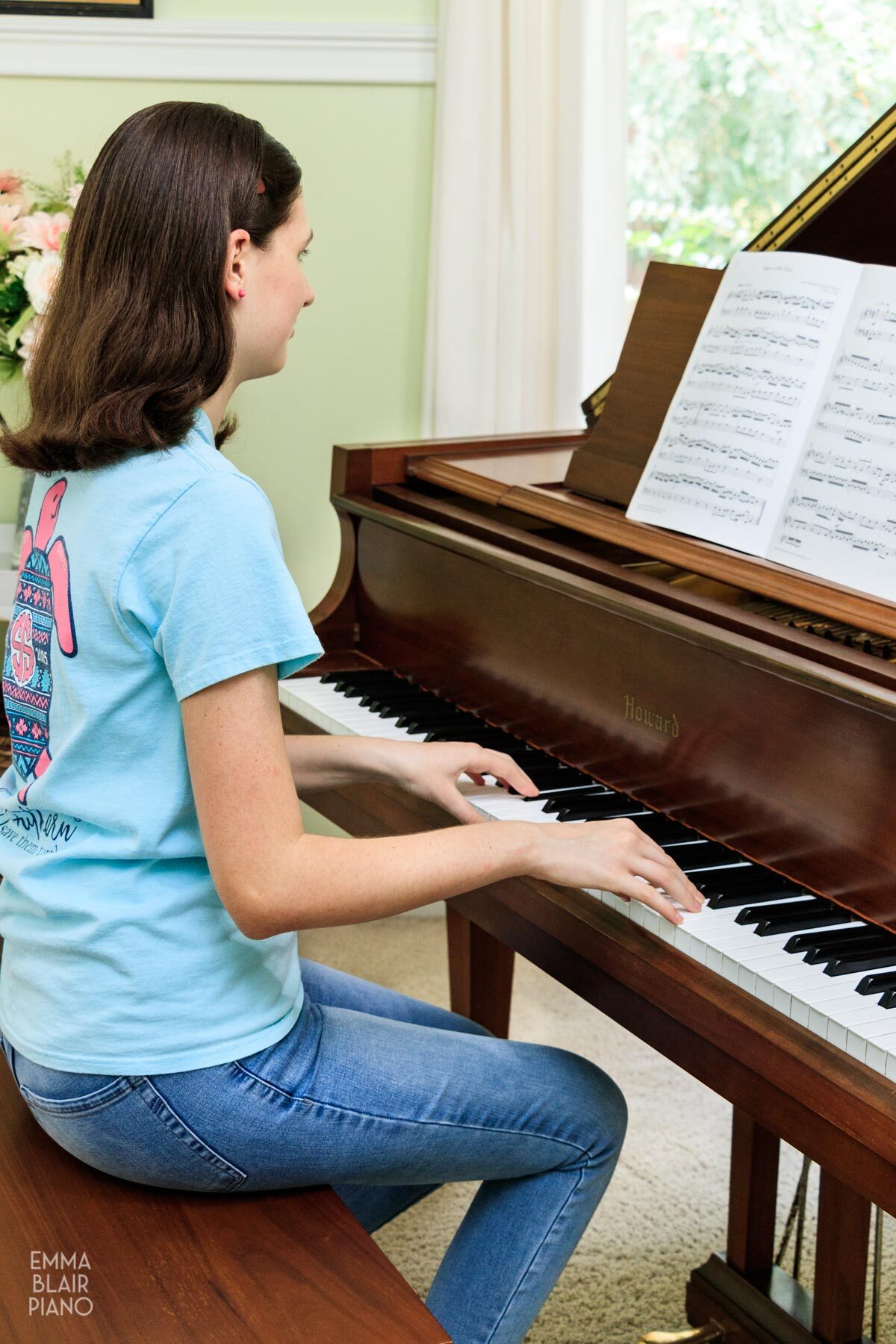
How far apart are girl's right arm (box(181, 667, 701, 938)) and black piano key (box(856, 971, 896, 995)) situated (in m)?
0.18

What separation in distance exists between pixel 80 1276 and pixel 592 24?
Answer: 2.70 m

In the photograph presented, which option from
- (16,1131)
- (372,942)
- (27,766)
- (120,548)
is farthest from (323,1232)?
(372,942)

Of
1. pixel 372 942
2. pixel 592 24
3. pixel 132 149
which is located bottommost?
pixel 372 942

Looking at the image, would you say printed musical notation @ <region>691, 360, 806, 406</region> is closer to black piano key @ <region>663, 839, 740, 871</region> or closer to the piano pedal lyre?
black piano key @ <region>663, 839, 740, 871</region>

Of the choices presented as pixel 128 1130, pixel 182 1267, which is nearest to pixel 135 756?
pixel 128 1130

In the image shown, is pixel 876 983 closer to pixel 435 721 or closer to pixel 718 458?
pixel 718 458

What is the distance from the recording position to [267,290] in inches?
49.8

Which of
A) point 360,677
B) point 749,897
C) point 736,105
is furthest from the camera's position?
point 736,105

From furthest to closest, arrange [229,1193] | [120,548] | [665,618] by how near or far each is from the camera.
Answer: [665,618] → [229,1193] → [120,548]

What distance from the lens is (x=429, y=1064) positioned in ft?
4.36

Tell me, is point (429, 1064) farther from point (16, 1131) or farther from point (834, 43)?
point (834, 43)

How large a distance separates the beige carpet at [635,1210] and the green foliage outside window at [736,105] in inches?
69.5

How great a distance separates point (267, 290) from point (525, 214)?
189 cm

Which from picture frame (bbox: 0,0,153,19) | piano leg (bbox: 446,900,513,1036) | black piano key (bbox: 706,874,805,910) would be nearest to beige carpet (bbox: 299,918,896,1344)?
piano leg (bbox: 446,900,513,1036)
